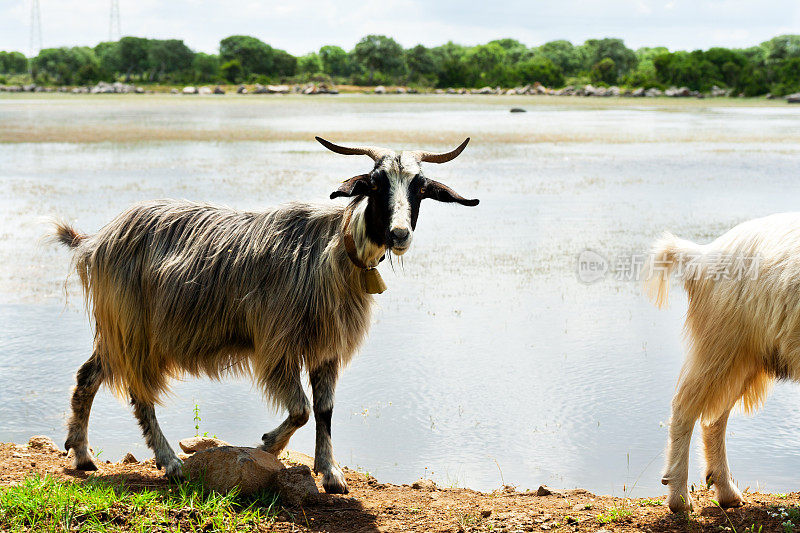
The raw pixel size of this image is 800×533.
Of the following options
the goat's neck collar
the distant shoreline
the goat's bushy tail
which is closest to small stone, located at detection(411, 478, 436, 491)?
the goat's neck collar

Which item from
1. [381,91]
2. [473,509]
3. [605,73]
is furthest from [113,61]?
[473,509]

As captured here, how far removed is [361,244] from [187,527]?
175cm

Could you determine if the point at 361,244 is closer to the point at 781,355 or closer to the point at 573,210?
the point at 781,355

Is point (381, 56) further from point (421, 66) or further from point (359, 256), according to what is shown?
point (359, 256)

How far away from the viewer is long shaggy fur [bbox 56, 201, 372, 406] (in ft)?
16.1

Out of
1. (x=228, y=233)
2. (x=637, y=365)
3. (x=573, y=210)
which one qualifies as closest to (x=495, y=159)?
(x=573, y=210)

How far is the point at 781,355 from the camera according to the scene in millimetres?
4215

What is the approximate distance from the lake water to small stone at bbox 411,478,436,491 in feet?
0.74

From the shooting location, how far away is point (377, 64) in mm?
115625

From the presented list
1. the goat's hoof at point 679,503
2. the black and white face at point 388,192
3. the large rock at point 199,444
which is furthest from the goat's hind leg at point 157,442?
the goat's hoof at point 679,503

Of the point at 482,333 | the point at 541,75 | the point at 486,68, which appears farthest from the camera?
the point at 486,68

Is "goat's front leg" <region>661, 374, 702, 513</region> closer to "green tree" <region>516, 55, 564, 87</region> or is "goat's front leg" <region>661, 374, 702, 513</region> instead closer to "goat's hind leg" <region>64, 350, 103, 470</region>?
"goat's hind leg" <region>64, 350, 103, 470</region>

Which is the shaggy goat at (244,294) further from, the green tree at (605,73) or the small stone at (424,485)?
the green tree at (605,73)

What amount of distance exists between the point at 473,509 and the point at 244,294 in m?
1.84
